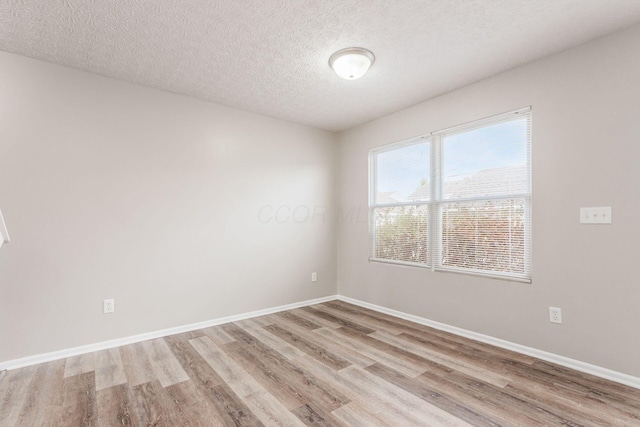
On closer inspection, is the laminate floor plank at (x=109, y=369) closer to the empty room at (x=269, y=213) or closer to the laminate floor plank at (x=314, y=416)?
the empty room at (x=269, y=213)

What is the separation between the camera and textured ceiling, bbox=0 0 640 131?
198 cm

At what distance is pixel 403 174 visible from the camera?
3783 millimetres

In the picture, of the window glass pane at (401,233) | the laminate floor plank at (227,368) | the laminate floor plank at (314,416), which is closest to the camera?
the laminate floor plank at (314,416)

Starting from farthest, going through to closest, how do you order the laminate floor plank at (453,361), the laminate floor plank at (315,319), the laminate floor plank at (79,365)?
the laminate floor plank at (315,319) → the laminate floor plank at (79,365) → the laminate floor plank at (453,361)

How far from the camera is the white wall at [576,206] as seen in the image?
7.09 ft

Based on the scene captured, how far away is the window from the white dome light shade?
1293mm

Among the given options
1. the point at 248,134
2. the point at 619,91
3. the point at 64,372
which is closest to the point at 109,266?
the point at 64,372

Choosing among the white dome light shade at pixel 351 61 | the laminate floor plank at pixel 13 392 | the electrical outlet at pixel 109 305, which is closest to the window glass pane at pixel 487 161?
the white dome light shade at pixel 351 61

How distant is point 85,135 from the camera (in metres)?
2.76

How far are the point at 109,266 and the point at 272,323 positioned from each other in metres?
1.73

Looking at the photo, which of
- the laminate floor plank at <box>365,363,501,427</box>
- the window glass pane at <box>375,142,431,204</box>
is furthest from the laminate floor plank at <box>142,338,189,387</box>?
the window glass pane at <box>375,142,431,204</box>

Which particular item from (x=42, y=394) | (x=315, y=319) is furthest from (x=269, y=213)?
(x=42, y=394)

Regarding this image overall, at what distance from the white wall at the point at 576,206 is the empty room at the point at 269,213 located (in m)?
0.01

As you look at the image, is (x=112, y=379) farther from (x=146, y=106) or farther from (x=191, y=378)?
(x=146, y=106)
